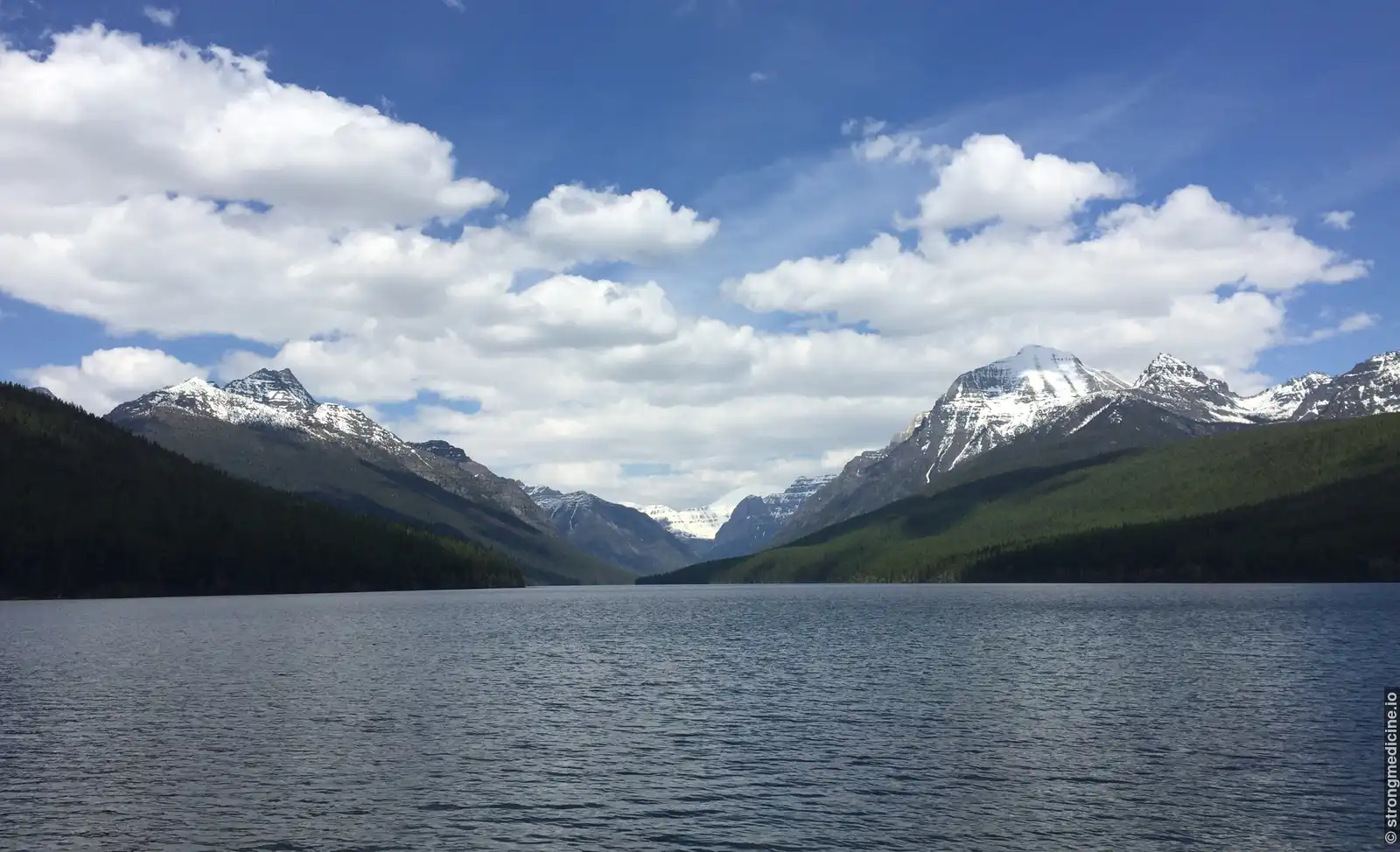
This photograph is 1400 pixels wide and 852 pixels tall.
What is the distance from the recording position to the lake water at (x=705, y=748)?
45688 mm

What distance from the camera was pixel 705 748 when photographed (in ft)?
211

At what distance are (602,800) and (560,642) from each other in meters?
98.3

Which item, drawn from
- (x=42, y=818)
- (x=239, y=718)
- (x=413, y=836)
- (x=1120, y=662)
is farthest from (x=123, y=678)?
(x=1120, y=662)

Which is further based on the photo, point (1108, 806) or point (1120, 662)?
point (1120, 662)

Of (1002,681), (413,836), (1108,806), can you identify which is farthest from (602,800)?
(1002,681)

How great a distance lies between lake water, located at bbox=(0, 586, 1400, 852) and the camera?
1799 inches

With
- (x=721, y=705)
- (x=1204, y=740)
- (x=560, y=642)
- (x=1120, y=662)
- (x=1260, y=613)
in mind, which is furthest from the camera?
(x=1260, y=613)

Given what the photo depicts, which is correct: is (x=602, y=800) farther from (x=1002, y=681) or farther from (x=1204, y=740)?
(x=1002, y=681)

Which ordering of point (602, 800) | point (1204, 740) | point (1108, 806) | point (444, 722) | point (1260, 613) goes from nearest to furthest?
point (1108, 806) < point (602, 800) < point (1204, 740) < point (444, 722) < point (1260, 613)

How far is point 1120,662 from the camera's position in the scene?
10494 centimetres

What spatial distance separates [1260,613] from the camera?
559 feet

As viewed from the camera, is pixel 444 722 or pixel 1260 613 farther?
pixel 1260 613

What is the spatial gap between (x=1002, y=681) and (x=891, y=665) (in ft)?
54.6

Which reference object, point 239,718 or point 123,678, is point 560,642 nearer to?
point 123,678
